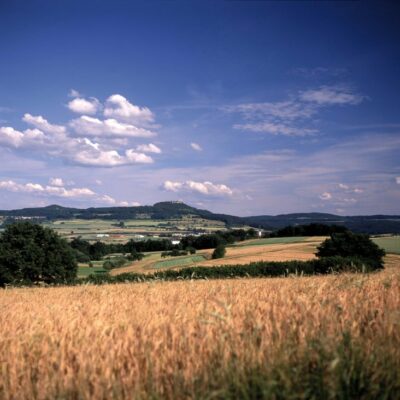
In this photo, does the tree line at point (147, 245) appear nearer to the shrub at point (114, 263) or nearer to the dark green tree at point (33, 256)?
the shrub at point (114, 263)

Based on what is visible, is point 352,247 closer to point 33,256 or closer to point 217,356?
point 33,256

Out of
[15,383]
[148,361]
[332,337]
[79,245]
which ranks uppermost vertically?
[332,337]

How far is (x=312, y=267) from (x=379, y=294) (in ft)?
136

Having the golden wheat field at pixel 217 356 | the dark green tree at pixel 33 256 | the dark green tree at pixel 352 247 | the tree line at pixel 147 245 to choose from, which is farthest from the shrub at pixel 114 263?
the golden wheat field at pixel 217 356

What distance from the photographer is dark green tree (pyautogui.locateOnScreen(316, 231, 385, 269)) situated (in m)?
59.3

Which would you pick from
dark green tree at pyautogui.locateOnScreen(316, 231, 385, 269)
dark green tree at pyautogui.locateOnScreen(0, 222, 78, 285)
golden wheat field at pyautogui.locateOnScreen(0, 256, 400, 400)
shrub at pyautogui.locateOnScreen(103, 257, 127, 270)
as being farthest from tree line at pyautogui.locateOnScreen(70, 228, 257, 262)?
golden wheat field at pyautogui.locateOnScreen(0, 256, 400, 400)

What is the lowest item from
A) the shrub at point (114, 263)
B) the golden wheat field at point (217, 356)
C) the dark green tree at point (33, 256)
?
the shrub at point (114, 263)

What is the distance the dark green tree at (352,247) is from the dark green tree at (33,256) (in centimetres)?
3813

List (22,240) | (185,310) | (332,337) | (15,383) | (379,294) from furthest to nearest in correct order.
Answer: (22,240), (379,294), (185,310), (15,383), (332,337)

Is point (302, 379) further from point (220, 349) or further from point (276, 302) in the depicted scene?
point (276, 302)

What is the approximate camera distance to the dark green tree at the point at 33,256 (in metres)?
46.8

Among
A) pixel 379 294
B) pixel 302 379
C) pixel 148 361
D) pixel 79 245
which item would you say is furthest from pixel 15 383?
pixel 79 245

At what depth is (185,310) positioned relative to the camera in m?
4.80

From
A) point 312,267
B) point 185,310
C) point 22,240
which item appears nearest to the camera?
point 185,310
